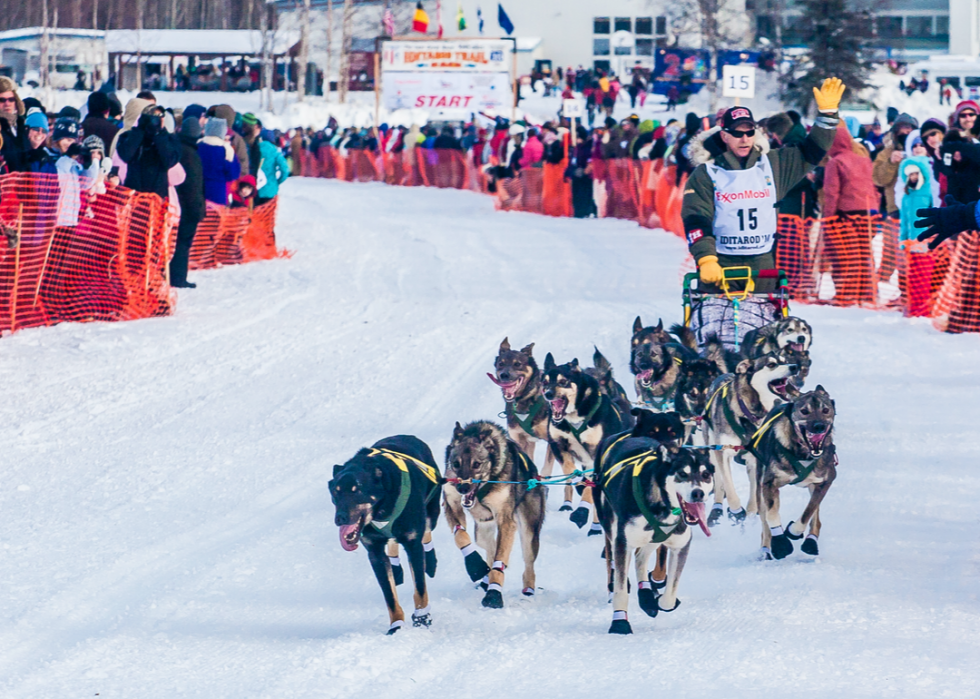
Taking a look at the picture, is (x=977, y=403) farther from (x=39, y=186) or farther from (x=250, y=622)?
(x=39, y=186)

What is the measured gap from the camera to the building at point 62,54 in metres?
60.3

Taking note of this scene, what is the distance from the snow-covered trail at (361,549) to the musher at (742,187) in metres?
1.09

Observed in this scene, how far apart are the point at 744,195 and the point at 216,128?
7.88m

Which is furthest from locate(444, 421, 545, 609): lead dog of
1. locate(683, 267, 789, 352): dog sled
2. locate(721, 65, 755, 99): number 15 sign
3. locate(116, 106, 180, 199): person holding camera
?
locate(721, 65, 755, 99): number 15 sign

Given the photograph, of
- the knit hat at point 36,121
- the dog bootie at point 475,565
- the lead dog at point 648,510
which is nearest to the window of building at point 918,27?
the knit hat at point 36,121

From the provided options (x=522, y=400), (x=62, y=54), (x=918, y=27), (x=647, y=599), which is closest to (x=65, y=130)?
(x=522, y=400)

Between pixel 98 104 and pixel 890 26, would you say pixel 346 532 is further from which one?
pixel 890 26

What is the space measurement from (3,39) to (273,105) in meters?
17.3

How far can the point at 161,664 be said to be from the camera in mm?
3881

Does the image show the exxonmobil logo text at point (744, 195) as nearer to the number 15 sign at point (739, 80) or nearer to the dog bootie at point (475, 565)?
the dog bootie at point (475, 565)

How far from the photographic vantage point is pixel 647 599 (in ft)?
13.6

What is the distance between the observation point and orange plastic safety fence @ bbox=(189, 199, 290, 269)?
44.0 feet

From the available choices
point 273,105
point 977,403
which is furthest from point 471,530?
point 273,105

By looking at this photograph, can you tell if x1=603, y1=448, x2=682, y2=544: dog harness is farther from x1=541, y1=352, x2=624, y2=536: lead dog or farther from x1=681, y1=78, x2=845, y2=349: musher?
x1=681, y1=78, x2=845, y2=349: musher
